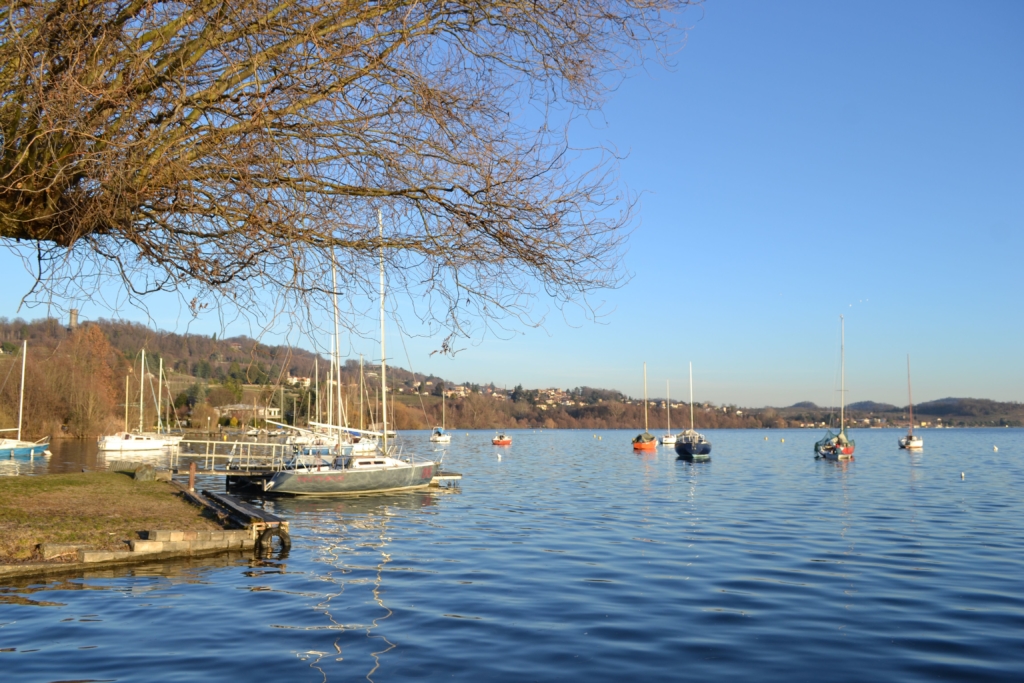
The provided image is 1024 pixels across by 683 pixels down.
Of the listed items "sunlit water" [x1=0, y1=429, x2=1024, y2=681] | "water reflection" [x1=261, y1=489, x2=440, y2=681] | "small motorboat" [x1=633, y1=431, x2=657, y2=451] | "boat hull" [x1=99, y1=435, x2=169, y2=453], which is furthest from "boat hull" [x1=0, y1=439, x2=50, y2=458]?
"small motorboat" [x1=633, y1=431, x2=657, y2=451]

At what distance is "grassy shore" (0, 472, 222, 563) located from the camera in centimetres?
1497

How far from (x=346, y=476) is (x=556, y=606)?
2049cm

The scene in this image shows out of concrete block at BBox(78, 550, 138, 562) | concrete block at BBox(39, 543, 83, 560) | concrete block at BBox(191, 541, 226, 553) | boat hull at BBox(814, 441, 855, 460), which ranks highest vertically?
concrete block at BBox(39, 543, 83, 560)

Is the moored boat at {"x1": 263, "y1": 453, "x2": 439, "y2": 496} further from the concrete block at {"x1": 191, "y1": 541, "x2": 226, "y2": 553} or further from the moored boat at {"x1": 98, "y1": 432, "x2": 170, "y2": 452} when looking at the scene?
the moored boat at {"x1": 98, "y1": 432, "x2": 170, "y2": 452}

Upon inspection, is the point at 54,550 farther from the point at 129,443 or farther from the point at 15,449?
the point at 129,443

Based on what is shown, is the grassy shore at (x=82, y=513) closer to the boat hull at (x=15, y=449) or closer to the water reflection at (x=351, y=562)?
the water reflection at (x=351, y=562)

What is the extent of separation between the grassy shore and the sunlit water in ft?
4.01

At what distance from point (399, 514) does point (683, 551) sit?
1111cm

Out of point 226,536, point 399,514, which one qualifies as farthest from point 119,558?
point 399,514

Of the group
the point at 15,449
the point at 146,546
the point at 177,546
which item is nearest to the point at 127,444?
the point at 15,449

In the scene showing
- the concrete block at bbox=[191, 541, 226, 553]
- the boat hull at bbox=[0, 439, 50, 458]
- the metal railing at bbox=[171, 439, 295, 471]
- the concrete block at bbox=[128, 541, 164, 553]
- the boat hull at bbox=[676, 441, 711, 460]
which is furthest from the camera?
the boat hull at bbox=[676, 441, 711, 460]

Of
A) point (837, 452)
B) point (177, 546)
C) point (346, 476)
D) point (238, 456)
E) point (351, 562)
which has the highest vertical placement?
point (238, 456)

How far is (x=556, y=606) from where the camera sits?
13297mm

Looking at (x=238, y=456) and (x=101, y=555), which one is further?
(x=238, y=456)
